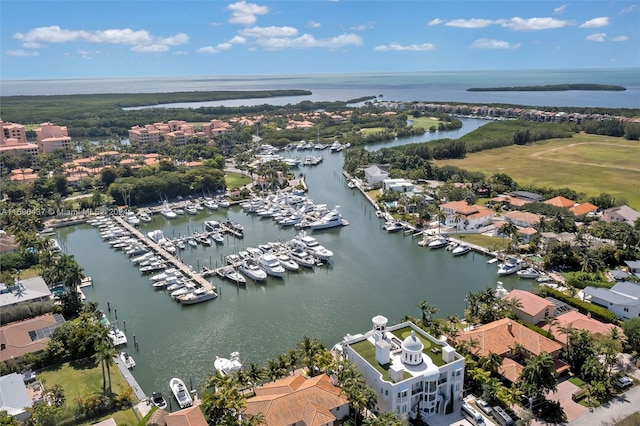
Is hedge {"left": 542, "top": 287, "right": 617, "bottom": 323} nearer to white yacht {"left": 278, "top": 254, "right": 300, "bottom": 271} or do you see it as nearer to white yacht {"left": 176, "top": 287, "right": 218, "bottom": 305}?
white yacht {"left": 278, "top": 254, "right": 300, "bottom": 271}

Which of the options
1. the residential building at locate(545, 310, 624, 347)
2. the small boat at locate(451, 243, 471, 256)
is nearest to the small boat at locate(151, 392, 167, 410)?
the residential building at locate(545, 310, 624, 347)

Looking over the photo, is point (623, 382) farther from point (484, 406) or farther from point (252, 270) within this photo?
point (252, 270)

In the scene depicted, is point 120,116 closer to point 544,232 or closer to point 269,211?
point 269,211

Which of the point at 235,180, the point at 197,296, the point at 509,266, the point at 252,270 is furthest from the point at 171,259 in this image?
the point at 235,180

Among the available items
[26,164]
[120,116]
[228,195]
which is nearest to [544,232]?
[228,195]

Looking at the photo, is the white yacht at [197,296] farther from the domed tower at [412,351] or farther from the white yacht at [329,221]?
the domed tower at [412,351]

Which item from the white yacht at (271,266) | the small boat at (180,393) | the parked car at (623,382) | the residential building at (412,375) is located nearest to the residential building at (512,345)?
the parked car at (623,382)

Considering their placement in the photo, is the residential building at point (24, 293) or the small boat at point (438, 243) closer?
the residential building at point (24, 293)
